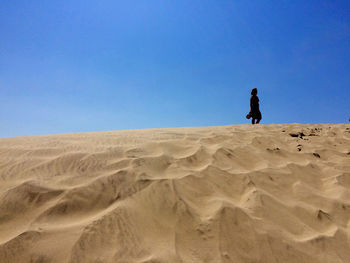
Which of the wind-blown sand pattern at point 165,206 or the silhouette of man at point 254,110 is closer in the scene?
the wind-blown sand pattern at point 165,206

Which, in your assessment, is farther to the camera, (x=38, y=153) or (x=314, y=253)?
(x=38, y=153)

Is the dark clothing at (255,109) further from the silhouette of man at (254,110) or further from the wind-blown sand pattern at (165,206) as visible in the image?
the wind-blown sand pattern at (165,206)

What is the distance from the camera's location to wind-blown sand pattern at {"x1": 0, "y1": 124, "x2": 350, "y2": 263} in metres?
1.03

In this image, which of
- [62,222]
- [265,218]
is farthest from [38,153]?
[265,218]

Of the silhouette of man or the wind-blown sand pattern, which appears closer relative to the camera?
the wind-blown sand pattern

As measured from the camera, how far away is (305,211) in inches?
58.1

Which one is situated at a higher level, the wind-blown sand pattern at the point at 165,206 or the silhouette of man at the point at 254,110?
the silhouette of man at the point at 254,110

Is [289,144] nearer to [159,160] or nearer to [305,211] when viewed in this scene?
[305,211]

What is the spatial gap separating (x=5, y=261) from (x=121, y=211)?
0.58 metres

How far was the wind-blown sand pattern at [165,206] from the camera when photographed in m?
1.03

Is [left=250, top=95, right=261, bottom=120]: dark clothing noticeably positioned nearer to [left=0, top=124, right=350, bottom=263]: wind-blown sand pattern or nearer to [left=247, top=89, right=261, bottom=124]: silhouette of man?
[left=247, top=89, right=261, bottom=124]: silhouette of man

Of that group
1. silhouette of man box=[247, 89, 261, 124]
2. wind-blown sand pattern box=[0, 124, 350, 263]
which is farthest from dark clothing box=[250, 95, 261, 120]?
wind-blown sand pattern box=[0, 124, 350, 263]

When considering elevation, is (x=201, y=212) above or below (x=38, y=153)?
below

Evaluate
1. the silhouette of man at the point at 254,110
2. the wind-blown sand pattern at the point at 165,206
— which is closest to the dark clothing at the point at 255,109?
the silhouette of man at the point at 254,110
